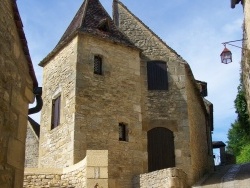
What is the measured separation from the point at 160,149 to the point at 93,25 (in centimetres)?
580

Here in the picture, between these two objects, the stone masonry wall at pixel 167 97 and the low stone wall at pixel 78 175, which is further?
the stone masonry wall at pixel 167 97

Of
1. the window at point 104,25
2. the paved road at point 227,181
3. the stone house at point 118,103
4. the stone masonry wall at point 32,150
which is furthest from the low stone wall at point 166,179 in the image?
the stone masonry wall at point 32,150

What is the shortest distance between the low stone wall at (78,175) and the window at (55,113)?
11.0 feet

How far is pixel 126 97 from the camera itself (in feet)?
49.5

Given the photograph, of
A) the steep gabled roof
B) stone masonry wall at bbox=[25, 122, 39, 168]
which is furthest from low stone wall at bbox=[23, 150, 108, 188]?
stone masonry wall at bbox=[25, 122, 39, 168]

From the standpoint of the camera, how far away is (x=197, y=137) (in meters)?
17.9

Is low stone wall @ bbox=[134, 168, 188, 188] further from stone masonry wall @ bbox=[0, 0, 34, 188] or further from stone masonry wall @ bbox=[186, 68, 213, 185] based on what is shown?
stone masonry wall @ bbox=[0, 0, 34, 188]

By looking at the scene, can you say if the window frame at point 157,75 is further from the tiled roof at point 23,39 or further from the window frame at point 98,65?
the tiled roof at point 23,39

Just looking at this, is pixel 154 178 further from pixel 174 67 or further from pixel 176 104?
pixel 174 67

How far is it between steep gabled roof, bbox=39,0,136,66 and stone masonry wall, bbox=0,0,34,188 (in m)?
9.96

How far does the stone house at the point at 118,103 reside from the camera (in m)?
13.8

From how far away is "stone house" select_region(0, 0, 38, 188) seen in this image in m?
4.68

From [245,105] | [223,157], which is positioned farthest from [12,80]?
[223,157]

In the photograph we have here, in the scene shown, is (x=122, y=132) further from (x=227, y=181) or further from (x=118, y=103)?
(x=227, y=181)
